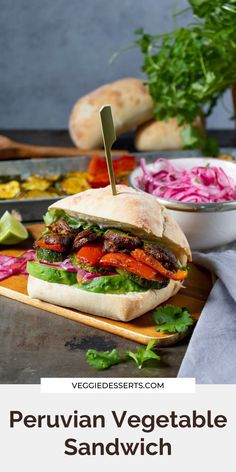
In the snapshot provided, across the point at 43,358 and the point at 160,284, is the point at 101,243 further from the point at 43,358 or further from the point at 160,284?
the point at 43,358

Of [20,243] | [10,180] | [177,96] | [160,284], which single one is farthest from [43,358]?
[177,96]

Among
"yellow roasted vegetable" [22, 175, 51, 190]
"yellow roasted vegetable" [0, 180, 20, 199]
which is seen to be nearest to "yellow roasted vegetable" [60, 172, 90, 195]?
"yellow roasted vegetable" [22, 175, 51, 190]

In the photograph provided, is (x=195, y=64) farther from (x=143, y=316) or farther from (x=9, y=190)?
(x=143, y=316)

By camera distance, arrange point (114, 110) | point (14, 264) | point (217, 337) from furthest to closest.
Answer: point (114, 110)
point (14, 264)
point (217, 337)

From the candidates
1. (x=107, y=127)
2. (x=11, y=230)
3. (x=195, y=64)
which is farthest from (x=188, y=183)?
(x=195, y=64)

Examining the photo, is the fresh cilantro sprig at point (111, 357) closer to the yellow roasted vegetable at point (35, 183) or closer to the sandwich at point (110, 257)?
the sandwich at point (110, 257)

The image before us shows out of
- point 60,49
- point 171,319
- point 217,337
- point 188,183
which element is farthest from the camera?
point 60,49

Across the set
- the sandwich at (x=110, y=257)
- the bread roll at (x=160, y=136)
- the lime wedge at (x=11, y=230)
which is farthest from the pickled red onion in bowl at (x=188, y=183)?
the bread roll at (x=160, y=136)
